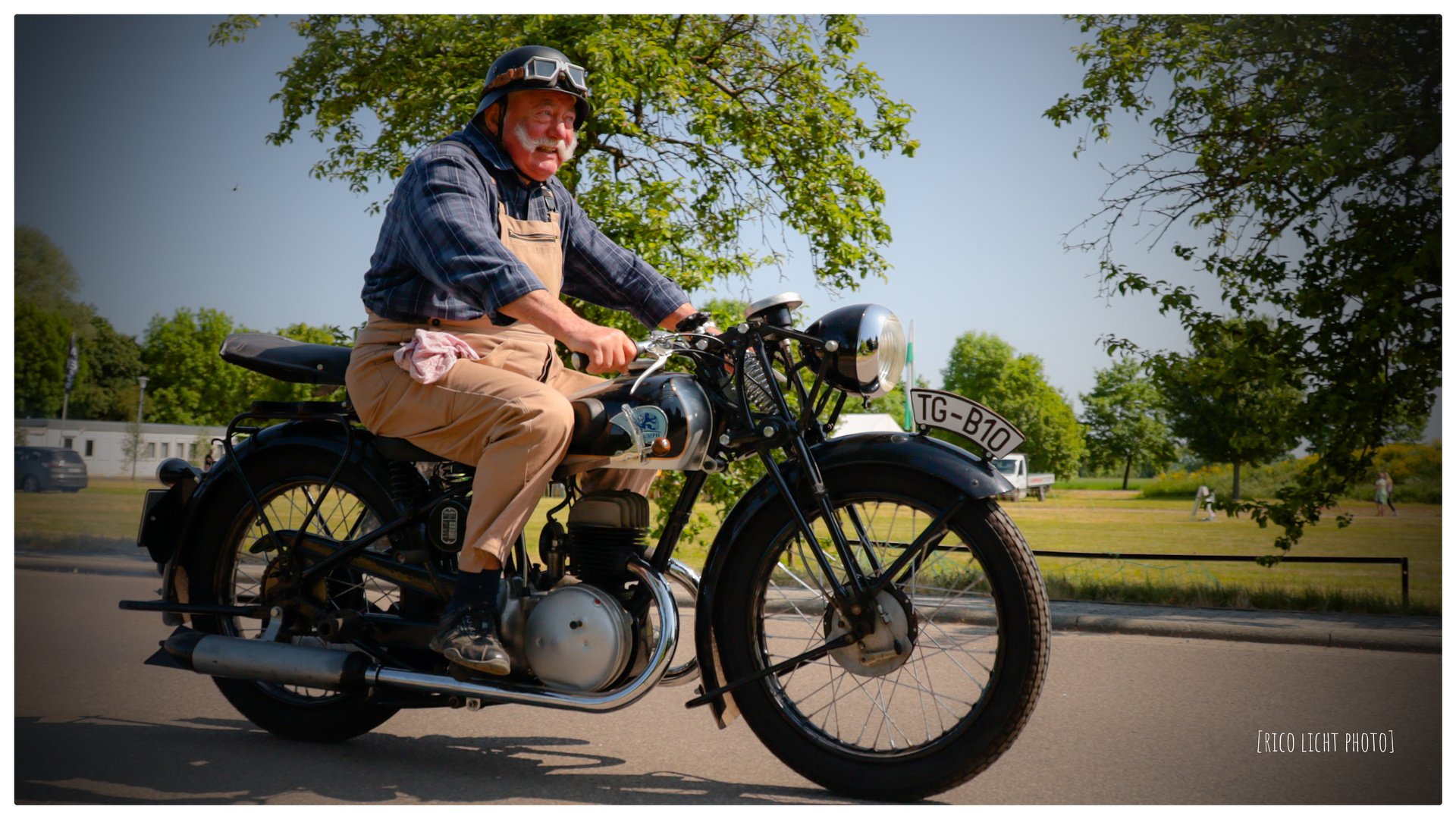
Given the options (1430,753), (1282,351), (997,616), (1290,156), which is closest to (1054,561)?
(1282,351)

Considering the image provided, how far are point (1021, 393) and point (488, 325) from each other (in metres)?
48.2

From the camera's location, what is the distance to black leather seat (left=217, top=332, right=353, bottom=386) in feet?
10.0

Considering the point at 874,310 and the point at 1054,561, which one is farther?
the point at 1054,561

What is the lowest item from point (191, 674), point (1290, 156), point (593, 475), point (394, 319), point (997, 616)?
point (191, 674)

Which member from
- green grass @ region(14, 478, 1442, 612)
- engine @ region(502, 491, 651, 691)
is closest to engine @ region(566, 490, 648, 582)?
engine @ region(502, 491, 651, 691)

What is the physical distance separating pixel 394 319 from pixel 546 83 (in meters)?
0.83

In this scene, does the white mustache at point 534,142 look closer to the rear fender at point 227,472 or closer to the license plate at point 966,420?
the rear fender at point 227,472

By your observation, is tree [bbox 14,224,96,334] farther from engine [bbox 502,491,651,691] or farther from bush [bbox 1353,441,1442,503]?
bush [bbox 1353,441,1442,503]

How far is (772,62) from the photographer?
28.7 ft

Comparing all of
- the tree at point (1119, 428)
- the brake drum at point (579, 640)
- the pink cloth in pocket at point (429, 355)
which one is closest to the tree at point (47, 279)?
the pink cloth in pocket at point (429, 355)

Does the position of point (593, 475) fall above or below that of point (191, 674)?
above

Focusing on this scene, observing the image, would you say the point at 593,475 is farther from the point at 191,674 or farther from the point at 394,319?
the point at 191,674

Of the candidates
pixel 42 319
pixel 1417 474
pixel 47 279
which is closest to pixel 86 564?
pixel 42 319
